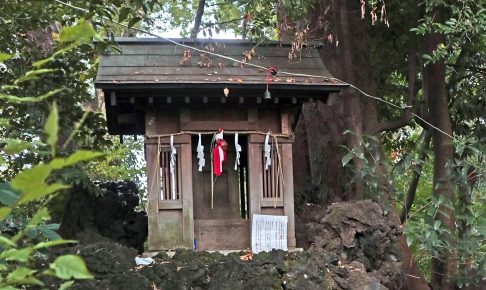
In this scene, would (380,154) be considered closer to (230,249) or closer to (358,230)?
(358,230)

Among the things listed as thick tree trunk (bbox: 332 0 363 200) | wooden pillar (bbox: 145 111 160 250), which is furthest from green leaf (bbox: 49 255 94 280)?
thick tree trunk (bbox: 332 0 363 200)

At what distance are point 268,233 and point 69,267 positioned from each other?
4816 millimetres

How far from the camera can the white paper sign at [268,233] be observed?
19.8 ft

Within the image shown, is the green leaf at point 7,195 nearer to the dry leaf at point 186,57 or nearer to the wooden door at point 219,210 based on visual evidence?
the wooden door at point 219,210

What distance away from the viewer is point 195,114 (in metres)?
6.22

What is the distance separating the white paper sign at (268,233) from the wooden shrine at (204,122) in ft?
0.32

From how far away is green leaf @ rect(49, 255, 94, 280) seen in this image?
132 centimetres

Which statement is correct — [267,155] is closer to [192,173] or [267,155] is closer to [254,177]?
[254,177]

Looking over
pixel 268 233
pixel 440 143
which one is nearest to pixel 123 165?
pixel 440 143

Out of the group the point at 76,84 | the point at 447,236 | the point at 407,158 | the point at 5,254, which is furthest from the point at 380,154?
the point at 5,254

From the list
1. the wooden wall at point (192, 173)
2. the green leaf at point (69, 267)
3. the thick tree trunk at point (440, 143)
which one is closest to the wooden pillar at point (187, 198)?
the wooden wall at point (192, 173)

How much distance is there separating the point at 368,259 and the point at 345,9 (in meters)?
3.41

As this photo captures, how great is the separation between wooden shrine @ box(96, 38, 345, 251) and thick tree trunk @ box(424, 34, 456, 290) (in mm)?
2443

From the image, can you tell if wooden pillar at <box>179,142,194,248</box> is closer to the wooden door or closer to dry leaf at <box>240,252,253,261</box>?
the wooden door
